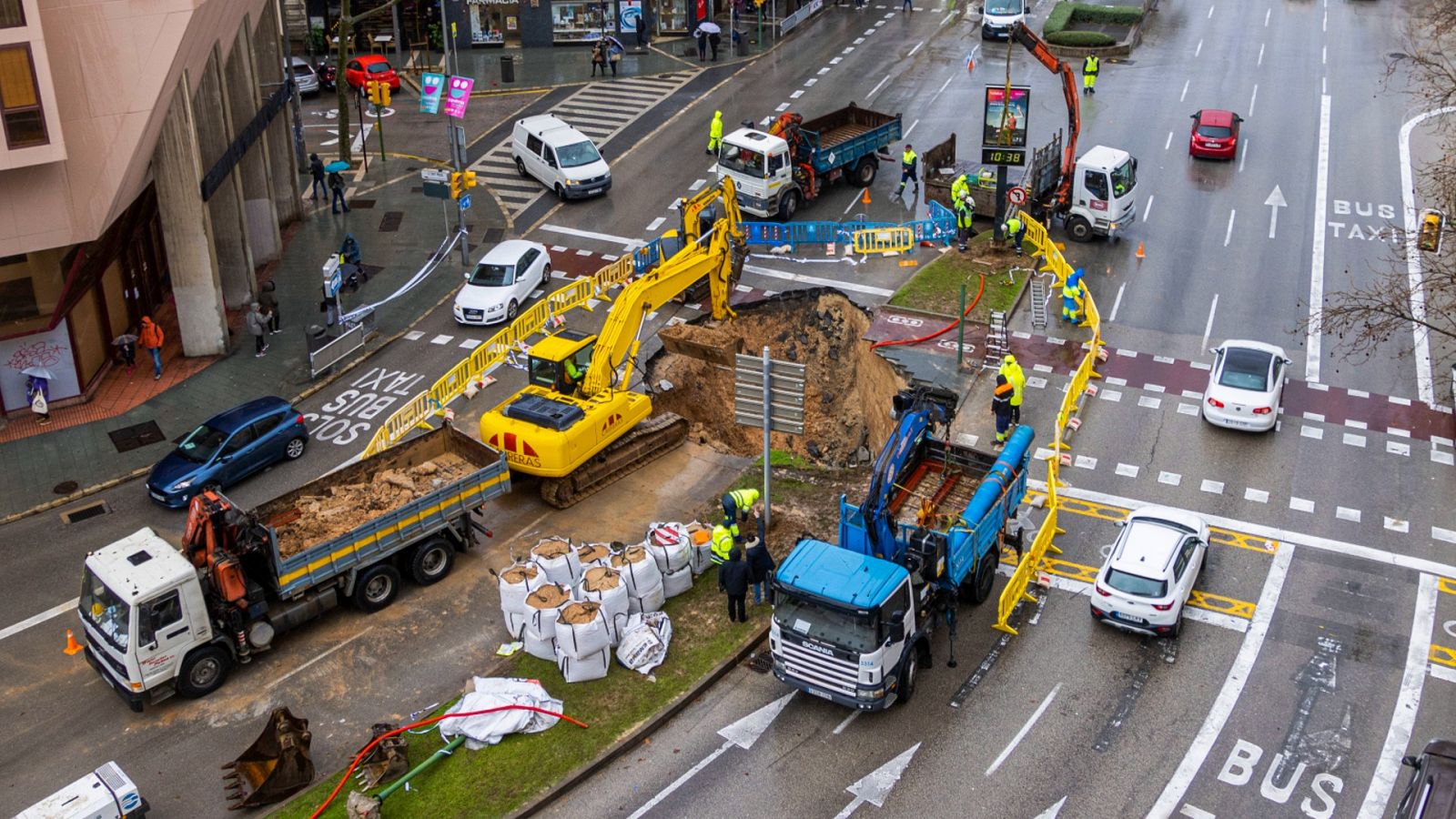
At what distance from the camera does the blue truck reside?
21.6 m

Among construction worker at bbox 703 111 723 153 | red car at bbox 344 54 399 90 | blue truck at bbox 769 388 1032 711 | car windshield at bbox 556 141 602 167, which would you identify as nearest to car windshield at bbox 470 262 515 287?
car windshield at bbox 556 141 602 167

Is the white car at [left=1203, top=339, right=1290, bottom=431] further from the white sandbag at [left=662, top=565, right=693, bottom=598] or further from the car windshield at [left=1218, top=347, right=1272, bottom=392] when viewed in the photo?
the white sandbag at [left=662, top=565, right=693, bottom=598]

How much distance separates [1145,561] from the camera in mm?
24359

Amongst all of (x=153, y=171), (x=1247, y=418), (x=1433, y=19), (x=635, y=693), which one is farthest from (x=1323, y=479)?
(x=153, y=171)

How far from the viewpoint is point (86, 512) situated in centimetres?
3019

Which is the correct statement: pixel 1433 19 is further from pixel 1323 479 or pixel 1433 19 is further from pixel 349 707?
pixel 349 707

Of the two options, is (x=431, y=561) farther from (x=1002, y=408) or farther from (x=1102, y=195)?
(x=1102, y=195)

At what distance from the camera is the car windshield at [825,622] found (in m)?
21.5

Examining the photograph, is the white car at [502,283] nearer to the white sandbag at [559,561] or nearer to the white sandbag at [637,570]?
the white sandbag at [559,561]

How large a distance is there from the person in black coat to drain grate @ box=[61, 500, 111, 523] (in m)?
14.7

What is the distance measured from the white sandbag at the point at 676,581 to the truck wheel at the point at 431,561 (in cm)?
444

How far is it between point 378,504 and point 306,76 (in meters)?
35.9

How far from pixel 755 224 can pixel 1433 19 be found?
19080 mm

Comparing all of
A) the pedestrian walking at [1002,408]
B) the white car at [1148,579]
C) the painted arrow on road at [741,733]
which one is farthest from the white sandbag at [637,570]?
the pedestrian walking at [1002,408]
